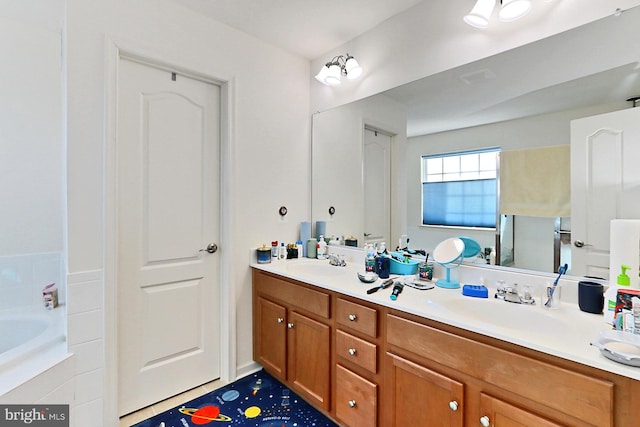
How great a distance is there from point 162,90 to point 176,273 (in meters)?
1.20

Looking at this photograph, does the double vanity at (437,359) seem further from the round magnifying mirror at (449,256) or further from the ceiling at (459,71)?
the ceiling at (459,71)

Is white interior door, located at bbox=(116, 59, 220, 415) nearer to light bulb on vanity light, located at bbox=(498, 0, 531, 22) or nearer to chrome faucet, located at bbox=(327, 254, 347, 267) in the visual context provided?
chrome faucet, located at bbox=(327, 254, 347, 267)

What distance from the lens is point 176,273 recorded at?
201 centimetres

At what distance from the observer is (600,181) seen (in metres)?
1.31

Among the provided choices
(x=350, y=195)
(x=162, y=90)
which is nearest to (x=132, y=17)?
(x=162, y=90)

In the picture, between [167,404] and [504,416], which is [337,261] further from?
[167,404]

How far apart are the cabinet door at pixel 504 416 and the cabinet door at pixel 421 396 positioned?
0.27 ft

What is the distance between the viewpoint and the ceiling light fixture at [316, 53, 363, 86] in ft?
7.20

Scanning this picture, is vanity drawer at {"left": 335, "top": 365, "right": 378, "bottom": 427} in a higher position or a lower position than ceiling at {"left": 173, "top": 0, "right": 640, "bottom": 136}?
lower

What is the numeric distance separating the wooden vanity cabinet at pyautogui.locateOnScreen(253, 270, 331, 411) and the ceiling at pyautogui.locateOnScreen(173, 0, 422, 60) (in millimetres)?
1784

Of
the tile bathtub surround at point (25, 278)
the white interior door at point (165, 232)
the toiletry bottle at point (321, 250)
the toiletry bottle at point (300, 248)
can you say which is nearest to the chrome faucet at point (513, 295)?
the toiletry bottle at point (321, 250)

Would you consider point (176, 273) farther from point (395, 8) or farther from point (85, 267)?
point (395, 8)

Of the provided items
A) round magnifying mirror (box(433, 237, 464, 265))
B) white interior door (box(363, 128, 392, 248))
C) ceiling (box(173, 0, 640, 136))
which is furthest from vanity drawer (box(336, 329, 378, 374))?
ceiling (box(173, 0, 640, 136))

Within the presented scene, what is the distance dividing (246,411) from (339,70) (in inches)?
95.3
